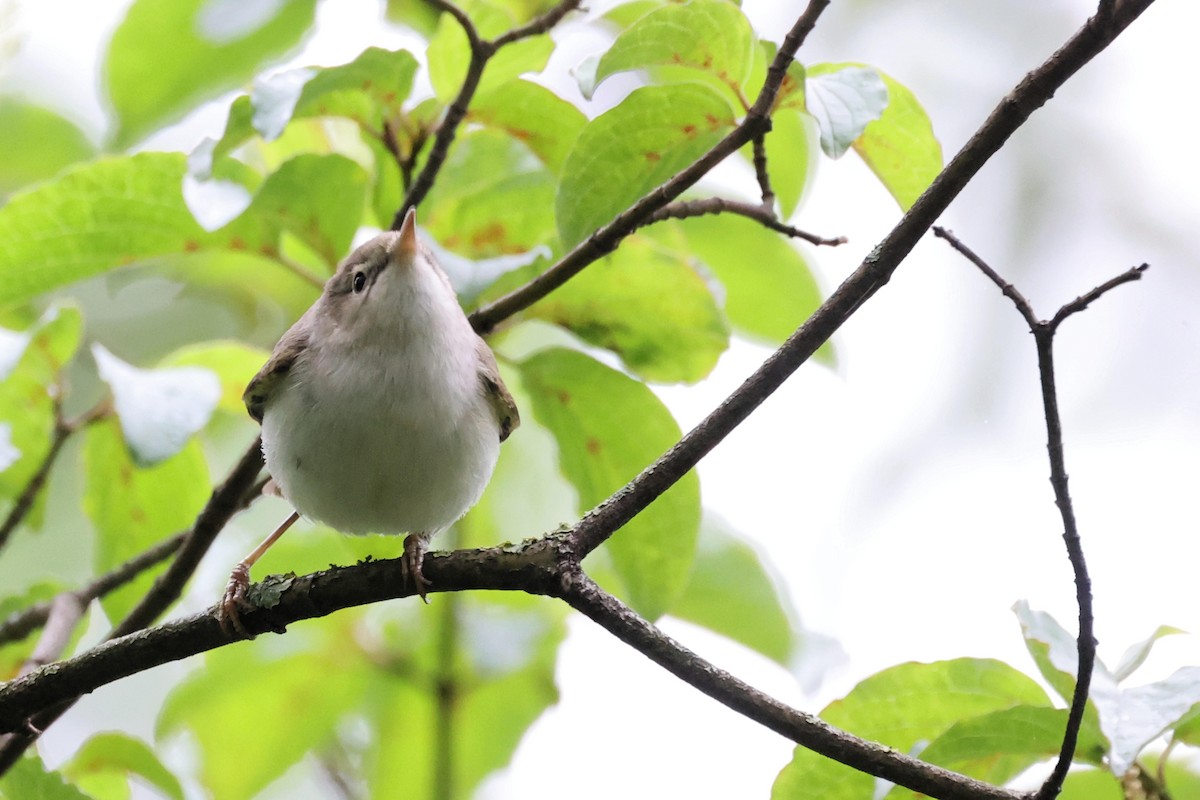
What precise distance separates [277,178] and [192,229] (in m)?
0.17

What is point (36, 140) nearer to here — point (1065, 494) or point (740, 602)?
point (740, 602)

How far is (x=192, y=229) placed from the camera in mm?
1725

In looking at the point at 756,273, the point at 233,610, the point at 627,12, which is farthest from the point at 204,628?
the point at 627,12

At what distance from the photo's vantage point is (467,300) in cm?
159

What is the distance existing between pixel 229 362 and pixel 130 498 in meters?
0.28

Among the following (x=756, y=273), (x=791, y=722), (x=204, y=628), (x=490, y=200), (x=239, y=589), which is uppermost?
(x=490, y=200)

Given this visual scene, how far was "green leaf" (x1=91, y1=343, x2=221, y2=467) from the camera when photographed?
147cm

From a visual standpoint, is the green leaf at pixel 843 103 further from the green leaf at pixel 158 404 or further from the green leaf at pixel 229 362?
the green leaf at pixel 229 362

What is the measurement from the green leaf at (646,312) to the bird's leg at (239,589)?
0.56 meters

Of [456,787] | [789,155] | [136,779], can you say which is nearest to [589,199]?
[789,155]

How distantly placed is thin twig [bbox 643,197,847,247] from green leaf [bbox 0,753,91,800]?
38.9 inches

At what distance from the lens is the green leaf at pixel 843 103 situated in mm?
1281

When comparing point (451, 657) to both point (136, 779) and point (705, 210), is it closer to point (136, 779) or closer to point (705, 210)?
point (136, 779)

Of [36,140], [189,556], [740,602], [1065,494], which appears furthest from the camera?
[36,140]
